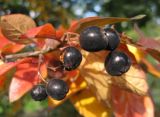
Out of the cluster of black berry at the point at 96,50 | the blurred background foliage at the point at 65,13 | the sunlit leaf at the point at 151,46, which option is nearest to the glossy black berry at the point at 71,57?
the cluster of black berry at the point at 96,50

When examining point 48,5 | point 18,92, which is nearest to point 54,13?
point 48,5

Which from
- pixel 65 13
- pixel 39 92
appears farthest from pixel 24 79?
pixel 65 13

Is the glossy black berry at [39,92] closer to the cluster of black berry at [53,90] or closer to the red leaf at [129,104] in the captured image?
the cluster of black berry at [53,90]

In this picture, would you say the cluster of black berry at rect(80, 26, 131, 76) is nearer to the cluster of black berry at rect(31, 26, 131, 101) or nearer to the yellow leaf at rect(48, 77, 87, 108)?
the cluster of black berry at rect(31, 26, 131, 101)

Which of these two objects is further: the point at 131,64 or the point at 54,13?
the point at 54,13

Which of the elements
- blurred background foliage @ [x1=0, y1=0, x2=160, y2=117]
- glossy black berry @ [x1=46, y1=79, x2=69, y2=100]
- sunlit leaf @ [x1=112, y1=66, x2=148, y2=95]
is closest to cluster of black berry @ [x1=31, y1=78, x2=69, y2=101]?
glossy black berry @ [x1=46, y1=79, x2=69, y2=100]

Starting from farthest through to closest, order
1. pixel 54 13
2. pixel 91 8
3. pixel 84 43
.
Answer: pixel 91 8 → pixel 54 13 → pixel 84 43

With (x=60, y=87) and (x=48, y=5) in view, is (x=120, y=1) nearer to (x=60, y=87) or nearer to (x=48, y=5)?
(x=48, y=5)
